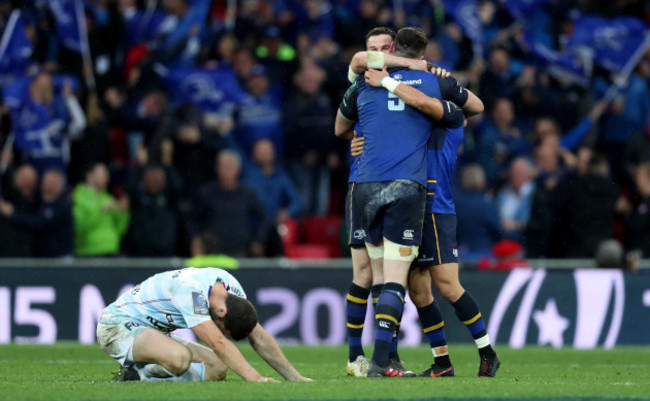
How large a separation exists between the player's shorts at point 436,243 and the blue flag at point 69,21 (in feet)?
29.2

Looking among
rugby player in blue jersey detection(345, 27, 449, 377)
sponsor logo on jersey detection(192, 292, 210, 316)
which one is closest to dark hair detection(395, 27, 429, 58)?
rugby player in blue jersey detection(345, 27, 449, 377)

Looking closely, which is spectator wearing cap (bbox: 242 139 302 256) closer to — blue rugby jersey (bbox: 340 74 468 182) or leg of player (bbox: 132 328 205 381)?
blue rugby jersey (bbox: 340 74 468 182)

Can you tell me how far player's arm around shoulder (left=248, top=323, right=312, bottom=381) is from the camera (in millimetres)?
8531

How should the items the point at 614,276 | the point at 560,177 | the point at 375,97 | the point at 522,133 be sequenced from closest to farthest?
the point at 375,97 < the point at 614,276 < the point at 560,177 < the point at 522,133

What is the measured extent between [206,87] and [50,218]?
282 centimetres

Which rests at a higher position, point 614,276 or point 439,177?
point 439,177

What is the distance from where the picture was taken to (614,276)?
1513cm

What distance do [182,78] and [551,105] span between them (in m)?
5.25

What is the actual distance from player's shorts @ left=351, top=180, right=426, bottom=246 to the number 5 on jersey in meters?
0.56

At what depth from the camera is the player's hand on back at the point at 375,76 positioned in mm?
9141

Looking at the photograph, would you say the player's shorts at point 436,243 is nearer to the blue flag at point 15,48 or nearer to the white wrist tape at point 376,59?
the white wrist tape at point 376,59

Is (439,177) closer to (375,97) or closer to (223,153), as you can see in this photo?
(375,97)

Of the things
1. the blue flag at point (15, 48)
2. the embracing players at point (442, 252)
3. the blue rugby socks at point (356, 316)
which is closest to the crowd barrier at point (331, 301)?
the blue flag at point (15, 48)

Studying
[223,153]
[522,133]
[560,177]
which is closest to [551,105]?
[522,133]
